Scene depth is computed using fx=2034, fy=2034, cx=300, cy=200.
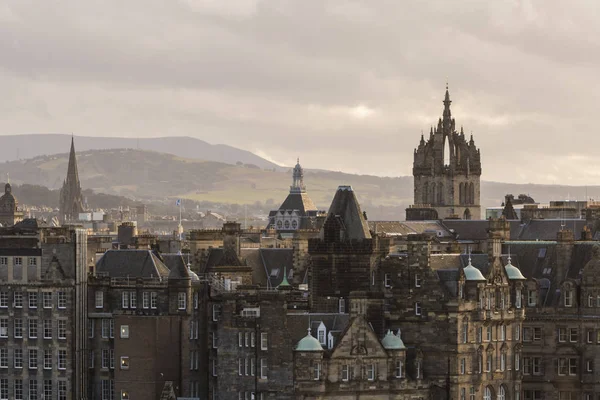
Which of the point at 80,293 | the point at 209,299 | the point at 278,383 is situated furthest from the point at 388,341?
the point at 80,293

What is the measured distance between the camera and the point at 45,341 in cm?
14625

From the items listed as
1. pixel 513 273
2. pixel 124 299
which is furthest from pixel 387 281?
pixel 124 299

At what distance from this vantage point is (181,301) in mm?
140000

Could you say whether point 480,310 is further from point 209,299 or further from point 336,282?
point 209,299

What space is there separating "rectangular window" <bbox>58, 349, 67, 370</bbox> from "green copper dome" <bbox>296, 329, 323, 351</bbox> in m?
23.9

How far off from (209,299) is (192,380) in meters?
5.79

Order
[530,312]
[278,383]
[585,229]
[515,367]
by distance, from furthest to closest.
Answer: [585,229]
[530,312]
[515,367]
[278,383]

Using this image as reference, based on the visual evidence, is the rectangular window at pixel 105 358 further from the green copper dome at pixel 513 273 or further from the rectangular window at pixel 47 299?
the green copper dome at pixel 513 273

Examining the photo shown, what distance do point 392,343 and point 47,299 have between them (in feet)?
95.8

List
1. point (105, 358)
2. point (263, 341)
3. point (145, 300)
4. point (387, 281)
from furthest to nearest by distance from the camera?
point (105, 358)
point (145, 300)
point (387, 281)
point (263, 341)

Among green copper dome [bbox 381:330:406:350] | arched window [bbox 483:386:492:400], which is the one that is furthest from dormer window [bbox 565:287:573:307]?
green copper dome [bbox 381:330:406:350]

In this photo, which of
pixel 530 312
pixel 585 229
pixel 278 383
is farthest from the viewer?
pixel 585 229

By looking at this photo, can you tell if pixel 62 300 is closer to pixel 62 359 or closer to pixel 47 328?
Answer: pixel 47 328

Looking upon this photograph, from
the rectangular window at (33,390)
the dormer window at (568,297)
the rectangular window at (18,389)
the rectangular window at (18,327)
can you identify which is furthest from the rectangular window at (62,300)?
the dormer window at (568,297)
